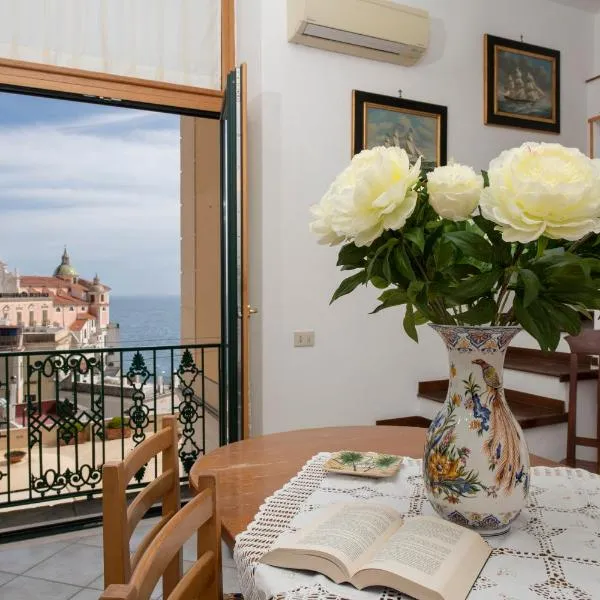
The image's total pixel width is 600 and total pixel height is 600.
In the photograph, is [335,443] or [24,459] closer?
[335,443]

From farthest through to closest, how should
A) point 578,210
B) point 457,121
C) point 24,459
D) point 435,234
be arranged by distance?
point 24,459, point 457,121, point 435,234, point 578,210

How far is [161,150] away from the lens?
530 cm

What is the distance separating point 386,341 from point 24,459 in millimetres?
2845

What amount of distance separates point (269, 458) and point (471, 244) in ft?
2.84

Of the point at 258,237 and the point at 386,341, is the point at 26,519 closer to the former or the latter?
the point at 258,237

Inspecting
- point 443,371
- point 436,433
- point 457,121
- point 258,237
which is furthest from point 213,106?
point 436,433

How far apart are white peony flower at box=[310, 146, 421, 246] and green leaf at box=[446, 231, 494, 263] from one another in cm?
8

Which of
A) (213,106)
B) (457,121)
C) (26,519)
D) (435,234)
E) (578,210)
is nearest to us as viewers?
(578,210)

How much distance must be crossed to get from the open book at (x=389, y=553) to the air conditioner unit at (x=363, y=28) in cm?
271

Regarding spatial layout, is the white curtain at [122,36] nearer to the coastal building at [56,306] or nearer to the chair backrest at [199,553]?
the coastal building at [56,306]

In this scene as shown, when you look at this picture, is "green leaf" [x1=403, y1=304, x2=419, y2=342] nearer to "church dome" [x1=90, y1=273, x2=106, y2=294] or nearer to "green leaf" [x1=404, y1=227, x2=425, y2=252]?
"green leaf" [x1=404, y1=227, x2=425, y2=252]

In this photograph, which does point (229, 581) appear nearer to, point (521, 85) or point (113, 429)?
point (113, 429)

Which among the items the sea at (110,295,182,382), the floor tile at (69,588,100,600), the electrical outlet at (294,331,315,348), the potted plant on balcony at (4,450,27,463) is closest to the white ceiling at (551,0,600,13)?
the electrical outlet at (294,331,315,348)

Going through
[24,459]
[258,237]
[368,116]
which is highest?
[368,116]
